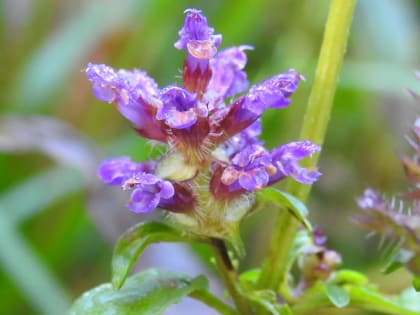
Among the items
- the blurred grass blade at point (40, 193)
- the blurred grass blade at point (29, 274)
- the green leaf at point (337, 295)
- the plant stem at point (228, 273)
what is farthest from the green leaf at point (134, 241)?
the blurred grass blade at point (40, 193)

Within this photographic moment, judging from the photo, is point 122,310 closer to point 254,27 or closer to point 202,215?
point 202,215

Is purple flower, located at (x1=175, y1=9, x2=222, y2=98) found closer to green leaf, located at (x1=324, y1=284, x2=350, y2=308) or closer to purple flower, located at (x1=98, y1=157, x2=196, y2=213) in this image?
purple flower, located at (x1=98, y1=157, x2=196, y2=213)

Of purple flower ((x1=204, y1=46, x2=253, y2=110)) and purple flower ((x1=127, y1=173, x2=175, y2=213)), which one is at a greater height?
purple flower ((x1=204, y1=46, x2=253, y2=110))

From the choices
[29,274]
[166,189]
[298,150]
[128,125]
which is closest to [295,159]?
[298,150]

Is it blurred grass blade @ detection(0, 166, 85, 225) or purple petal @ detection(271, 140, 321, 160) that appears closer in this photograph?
purple petal @ detection(271, 140, 321, 160)

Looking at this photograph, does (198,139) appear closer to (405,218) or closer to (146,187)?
(146,187)

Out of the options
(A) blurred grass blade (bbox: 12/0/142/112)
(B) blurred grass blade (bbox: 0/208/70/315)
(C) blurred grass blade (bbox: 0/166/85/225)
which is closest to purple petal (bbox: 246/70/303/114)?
(B) blurred grass blade (bbox: 0/208/70/315)

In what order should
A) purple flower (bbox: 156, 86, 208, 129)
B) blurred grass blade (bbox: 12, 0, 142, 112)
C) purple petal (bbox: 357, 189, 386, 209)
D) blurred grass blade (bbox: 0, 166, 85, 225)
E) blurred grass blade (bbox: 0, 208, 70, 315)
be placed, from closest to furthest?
1. purple flower (bbox: 156, 86, 208, 129)
2. purple petal (bbox: 357, 189, 386, 209)
3. blurred grass blade (bbox: 0, 208, 70, 315)
4. blurred grass blade (bbox: 0, 166, 85, 225)
5. blurred grass blade (bbox: 12, 0, 142, 112)

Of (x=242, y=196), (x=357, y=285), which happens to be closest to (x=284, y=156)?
(x=242, y=196)
